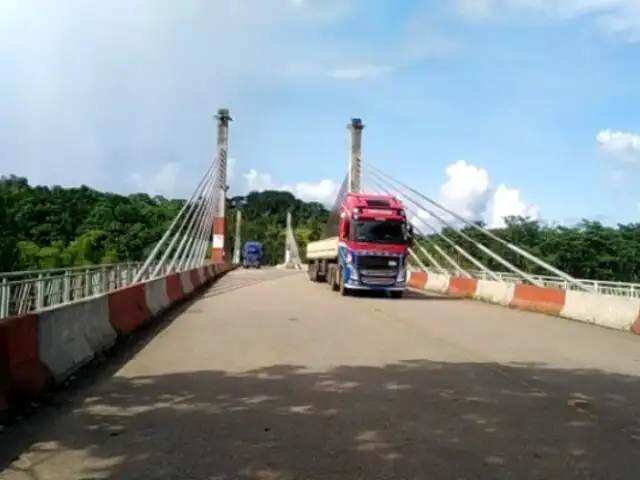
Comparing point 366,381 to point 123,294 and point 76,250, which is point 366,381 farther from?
point 76,250

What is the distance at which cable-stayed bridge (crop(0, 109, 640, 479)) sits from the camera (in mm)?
5766

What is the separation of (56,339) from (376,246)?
19631mm

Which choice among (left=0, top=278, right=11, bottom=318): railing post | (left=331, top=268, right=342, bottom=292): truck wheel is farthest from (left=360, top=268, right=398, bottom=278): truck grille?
(left=0, top=278, right=11, bottom=318): railing post

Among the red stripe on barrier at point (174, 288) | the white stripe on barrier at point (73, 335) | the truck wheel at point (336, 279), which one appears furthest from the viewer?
the truck wheel at point (336, 279)

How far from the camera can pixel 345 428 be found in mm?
6789

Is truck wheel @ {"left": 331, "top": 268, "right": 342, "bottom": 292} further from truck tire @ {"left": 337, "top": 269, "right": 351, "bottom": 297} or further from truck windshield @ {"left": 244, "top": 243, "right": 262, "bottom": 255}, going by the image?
truck windshield @ {"left": 244, "top": 243, "right": 262, "bottom": 255}

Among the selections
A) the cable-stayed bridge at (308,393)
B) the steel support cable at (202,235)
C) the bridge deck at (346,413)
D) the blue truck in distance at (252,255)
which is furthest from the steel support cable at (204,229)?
the blue truck in distance at (252,255)

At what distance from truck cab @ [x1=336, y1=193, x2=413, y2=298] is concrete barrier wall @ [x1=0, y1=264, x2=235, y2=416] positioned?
13034 millimetres

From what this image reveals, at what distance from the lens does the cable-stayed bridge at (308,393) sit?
577cm

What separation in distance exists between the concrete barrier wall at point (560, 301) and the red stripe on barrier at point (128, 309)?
1031 cm

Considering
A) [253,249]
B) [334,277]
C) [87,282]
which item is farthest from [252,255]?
[87,282]

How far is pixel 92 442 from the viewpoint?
6332 millimetres

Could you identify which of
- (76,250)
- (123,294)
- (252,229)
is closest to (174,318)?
(123,294)

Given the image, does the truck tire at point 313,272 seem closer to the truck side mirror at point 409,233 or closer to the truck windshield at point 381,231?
the truck windshield at point 381,231
